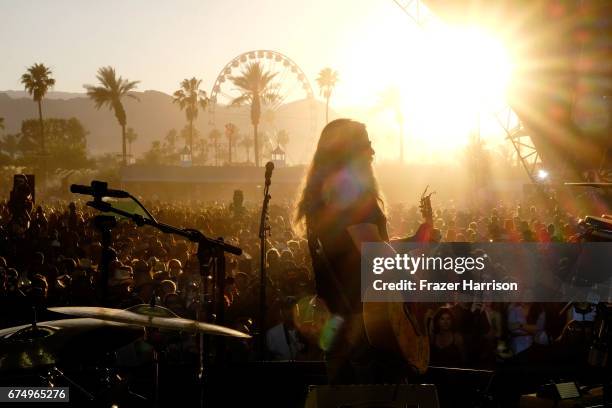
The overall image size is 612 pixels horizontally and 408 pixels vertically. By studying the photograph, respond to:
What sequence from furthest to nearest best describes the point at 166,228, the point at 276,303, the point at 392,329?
the point at 276,303
the point at 166,228
the point at 392,329

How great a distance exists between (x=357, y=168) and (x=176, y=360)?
3.92 m

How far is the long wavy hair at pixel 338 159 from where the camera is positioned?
10.3ft

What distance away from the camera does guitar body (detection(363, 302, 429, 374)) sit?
2.85 m

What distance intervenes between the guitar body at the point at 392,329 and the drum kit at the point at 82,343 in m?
0.88

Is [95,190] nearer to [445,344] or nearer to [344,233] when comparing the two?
[344,233]

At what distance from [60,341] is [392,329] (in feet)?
6.01

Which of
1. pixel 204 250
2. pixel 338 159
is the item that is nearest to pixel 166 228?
pixel 204 250

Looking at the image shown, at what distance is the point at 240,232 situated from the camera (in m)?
13.1

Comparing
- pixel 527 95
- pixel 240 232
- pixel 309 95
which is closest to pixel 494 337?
pixel 240 232

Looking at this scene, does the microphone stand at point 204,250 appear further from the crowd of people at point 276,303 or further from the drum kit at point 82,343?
the crowd of people at point 276,303

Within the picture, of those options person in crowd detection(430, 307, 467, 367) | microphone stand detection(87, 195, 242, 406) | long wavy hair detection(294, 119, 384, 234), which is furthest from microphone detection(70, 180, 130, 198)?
person in crowd detection(430, 307, 467, 367)

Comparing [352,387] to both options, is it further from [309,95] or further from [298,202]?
[309,95]

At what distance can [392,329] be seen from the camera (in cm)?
286

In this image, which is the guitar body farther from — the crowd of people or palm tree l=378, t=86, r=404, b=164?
palm tree l=378, t=86, r=404, b=164
